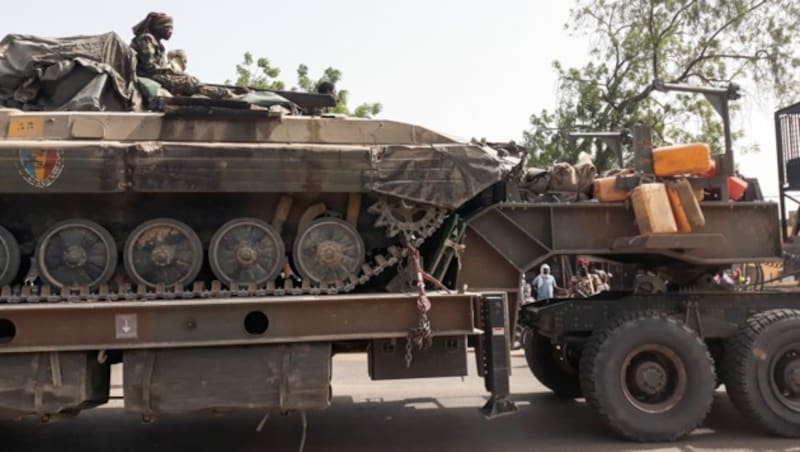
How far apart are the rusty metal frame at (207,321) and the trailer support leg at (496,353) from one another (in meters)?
0.19

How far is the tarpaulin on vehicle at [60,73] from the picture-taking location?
7.06 metres

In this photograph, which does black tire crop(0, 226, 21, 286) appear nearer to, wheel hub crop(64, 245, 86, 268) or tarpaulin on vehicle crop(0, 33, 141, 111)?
wheel hub crop(64, 245, 86, 268)

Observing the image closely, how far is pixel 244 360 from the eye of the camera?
610 centimetres

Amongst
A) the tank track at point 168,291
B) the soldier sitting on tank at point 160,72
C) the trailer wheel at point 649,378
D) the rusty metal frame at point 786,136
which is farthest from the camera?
the rusty metal frame at point 786,136

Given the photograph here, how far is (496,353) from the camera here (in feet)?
21.2

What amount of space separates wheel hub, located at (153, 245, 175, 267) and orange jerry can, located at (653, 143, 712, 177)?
482 cm

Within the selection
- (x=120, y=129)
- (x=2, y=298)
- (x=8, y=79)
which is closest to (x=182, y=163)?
(x=120, y=129)

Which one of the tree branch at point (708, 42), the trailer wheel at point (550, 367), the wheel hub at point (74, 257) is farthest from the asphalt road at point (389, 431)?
the tree branch at point (708, 42)

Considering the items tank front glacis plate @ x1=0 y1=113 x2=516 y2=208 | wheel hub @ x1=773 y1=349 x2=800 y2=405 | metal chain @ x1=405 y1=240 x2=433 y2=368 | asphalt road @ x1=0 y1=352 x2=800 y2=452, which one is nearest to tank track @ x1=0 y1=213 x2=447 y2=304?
metal chain @ x1=405 y1=240 x2=433 y2=368

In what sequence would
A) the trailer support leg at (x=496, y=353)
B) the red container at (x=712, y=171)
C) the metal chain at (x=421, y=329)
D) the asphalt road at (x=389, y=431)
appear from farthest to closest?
the red container at (x=712, y=171) → the asphalt road at (x=389, y=431) → the trailer support leg at (x=496, y=353) → the metal chain at (x=421, y=329)

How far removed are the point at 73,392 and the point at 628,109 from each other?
22.6 m

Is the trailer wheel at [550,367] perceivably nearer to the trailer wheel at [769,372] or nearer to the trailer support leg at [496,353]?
the trailer wheel at [769,372]

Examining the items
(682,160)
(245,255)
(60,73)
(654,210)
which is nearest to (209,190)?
(245,255)

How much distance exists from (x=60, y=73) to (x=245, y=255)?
8.73 ft
